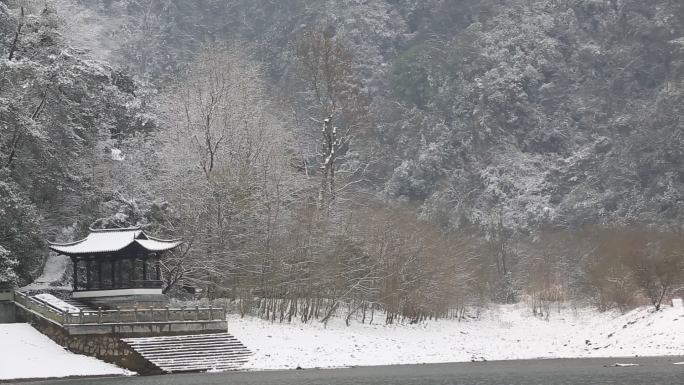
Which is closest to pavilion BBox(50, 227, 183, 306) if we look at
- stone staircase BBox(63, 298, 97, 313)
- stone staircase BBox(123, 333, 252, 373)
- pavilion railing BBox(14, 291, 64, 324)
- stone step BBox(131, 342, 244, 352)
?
stone staircase BBox(63, 298, 97, 313)

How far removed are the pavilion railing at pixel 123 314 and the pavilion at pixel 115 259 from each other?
288 cm

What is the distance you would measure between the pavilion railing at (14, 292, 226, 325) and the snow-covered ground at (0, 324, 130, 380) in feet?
3.66

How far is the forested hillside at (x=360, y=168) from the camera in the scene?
45.3 meters

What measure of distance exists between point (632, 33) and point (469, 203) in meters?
27.0

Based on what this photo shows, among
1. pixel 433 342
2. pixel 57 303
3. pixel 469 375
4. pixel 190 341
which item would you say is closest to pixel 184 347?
pixel 190 341

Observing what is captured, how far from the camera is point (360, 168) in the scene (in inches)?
2758

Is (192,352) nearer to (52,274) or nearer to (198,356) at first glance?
(198,356)

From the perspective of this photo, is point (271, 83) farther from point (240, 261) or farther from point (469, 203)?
point (240, 261)

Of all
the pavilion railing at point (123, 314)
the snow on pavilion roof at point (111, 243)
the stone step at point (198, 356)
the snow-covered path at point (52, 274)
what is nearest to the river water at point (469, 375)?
the stone step at point (198, 356)

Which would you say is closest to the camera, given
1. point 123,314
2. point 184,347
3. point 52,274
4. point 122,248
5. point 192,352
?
point 192,352

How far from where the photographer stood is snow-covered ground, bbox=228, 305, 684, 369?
3778cm

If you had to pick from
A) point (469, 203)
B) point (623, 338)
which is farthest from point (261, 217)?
point (469, 203)

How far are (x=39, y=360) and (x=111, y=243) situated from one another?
27.6 ft

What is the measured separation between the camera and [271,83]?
121312 millimetres
